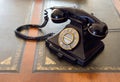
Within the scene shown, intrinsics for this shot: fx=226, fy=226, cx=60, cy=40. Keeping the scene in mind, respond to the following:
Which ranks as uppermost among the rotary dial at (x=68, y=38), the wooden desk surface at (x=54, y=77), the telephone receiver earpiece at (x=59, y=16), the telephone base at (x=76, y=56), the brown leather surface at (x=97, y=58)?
the telephone receiver earpiece at (x=59, y=16)

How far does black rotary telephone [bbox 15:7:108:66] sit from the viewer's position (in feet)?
3.09

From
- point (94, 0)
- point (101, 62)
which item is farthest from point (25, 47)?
point (94, 0)

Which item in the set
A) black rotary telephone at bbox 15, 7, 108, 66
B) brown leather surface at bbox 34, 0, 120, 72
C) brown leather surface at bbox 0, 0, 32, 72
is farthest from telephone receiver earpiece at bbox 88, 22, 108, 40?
brown leather surface at bbox 0, 0, 32, 72

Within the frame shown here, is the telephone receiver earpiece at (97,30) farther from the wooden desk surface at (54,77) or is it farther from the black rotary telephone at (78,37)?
the wooden desk surface at (54,77)

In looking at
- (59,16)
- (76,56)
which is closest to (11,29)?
(59,16)

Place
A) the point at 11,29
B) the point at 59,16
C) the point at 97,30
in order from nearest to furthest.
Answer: the point at 97,30 → the point at 59,16 → the point at 11,29

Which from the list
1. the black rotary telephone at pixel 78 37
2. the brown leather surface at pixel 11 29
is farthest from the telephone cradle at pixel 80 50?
the brown leather surface at pixel 11 29

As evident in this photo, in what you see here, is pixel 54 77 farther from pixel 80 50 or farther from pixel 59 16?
pixel 59 16

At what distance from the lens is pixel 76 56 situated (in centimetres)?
97

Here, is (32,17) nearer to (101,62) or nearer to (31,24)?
(31,24)

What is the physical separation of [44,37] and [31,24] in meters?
0.14

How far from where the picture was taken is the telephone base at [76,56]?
97cm

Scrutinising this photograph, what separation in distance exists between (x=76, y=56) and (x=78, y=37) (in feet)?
0.27

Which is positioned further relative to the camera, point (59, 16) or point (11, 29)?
point (11, 29)
